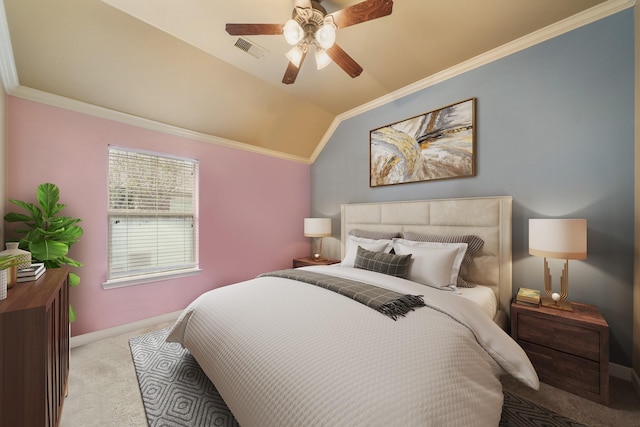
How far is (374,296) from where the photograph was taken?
157 cm

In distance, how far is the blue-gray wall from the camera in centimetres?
184

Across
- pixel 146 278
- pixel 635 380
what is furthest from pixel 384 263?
pixel 146 278

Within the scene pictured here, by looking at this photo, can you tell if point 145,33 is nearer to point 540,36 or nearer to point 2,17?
point 2,17

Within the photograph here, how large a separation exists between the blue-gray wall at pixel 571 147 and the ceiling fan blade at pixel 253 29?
6.51ft

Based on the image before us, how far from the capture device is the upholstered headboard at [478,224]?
2.23 metres

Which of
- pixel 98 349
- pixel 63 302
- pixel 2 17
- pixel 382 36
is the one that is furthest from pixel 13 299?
pixel 382 36

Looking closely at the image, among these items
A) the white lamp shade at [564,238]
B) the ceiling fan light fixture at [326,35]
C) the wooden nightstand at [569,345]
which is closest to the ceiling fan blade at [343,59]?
the ceiling fan light fixture at [326,35]

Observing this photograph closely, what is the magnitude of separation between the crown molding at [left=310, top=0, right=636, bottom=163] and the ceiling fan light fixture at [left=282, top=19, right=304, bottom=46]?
5.85 feet

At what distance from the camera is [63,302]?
5.37 feet

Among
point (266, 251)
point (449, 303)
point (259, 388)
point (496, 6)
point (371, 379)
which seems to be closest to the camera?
point (371, 379)

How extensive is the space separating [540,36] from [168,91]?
360cm

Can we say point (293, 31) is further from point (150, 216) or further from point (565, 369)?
point (565, 369)

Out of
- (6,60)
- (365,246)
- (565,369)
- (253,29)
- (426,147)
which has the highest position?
(253,29)

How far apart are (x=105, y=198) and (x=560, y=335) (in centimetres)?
409
